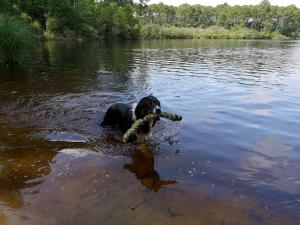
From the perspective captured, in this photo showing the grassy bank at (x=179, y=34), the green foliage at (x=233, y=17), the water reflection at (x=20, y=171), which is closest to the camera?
the water reflection at (x=20, y=171)

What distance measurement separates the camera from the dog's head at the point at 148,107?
6.70 m

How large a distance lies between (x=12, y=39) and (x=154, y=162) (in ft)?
48.1

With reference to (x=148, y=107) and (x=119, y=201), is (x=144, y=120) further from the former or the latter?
(x=119, y=201)

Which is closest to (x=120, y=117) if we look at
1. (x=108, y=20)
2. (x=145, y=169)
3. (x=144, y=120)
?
(x=144, y=120)

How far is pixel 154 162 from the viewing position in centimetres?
651

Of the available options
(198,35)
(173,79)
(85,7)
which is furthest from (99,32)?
(173,79)

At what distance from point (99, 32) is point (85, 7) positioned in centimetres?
576

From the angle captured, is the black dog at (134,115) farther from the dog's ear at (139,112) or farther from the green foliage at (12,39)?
the green foliage at (12,39)

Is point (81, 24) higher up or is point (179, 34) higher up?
point (81, 24)

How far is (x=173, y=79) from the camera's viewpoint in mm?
16406

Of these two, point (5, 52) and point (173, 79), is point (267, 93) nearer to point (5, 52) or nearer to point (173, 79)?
point (173, 79)

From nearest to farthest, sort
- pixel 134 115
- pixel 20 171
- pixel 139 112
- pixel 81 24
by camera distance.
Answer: pixel 20 171
pixel 139 112
pixel 134 115
pixel 81 24

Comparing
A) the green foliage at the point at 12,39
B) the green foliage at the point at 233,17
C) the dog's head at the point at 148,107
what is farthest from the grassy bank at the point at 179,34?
the dog's head at the point at 148,107

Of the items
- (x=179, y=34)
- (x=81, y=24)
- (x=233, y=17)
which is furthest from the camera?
(x=233, y=17)
